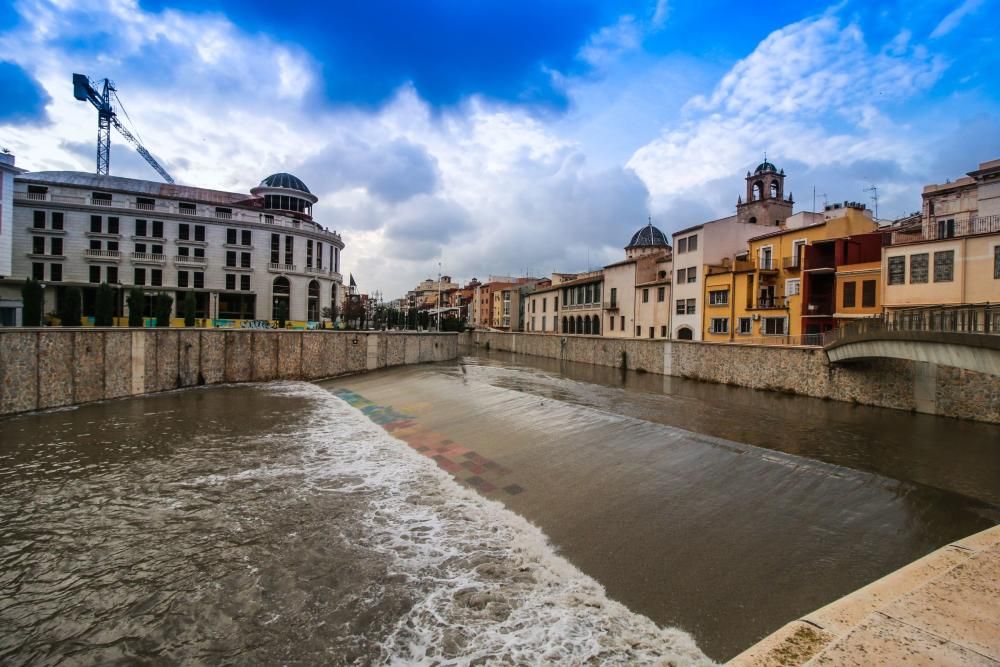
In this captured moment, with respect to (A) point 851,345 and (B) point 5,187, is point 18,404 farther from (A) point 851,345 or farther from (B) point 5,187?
(A) point 851,345

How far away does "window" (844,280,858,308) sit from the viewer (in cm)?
3059

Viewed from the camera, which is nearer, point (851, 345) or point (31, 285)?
point (851, 345)

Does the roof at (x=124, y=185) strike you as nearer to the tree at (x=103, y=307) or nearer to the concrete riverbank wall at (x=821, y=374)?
the tree at (x=103, y=307)

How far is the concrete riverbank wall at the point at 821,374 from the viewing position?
65.7 feet

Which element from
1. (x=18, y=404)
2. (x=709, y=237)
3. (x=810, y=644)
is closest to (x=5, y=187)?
(x=18, y=404)

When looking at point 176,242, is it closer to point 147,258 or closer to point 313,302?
point 147,258

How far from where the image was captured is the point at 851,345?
22625mm

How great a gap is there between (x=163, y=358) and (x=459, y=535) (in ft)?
→ 91.8

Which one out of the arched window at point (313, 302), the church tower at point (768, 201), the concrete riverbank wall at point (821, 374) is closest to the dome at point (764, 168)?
the church tower at point (768, 201)

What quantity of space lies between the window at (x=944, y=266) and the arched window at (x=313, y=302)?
64.8 m

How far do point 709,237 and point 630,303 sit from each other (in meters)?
12.4

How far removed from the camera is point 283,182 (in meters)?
68.7

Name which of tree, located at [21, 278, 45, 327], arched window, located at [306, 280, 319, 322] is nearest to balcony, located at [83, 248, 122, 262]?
arched window, located at [306, 280, 319, 322]

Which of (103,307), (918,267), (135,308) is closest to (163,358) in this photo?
(103,307)
